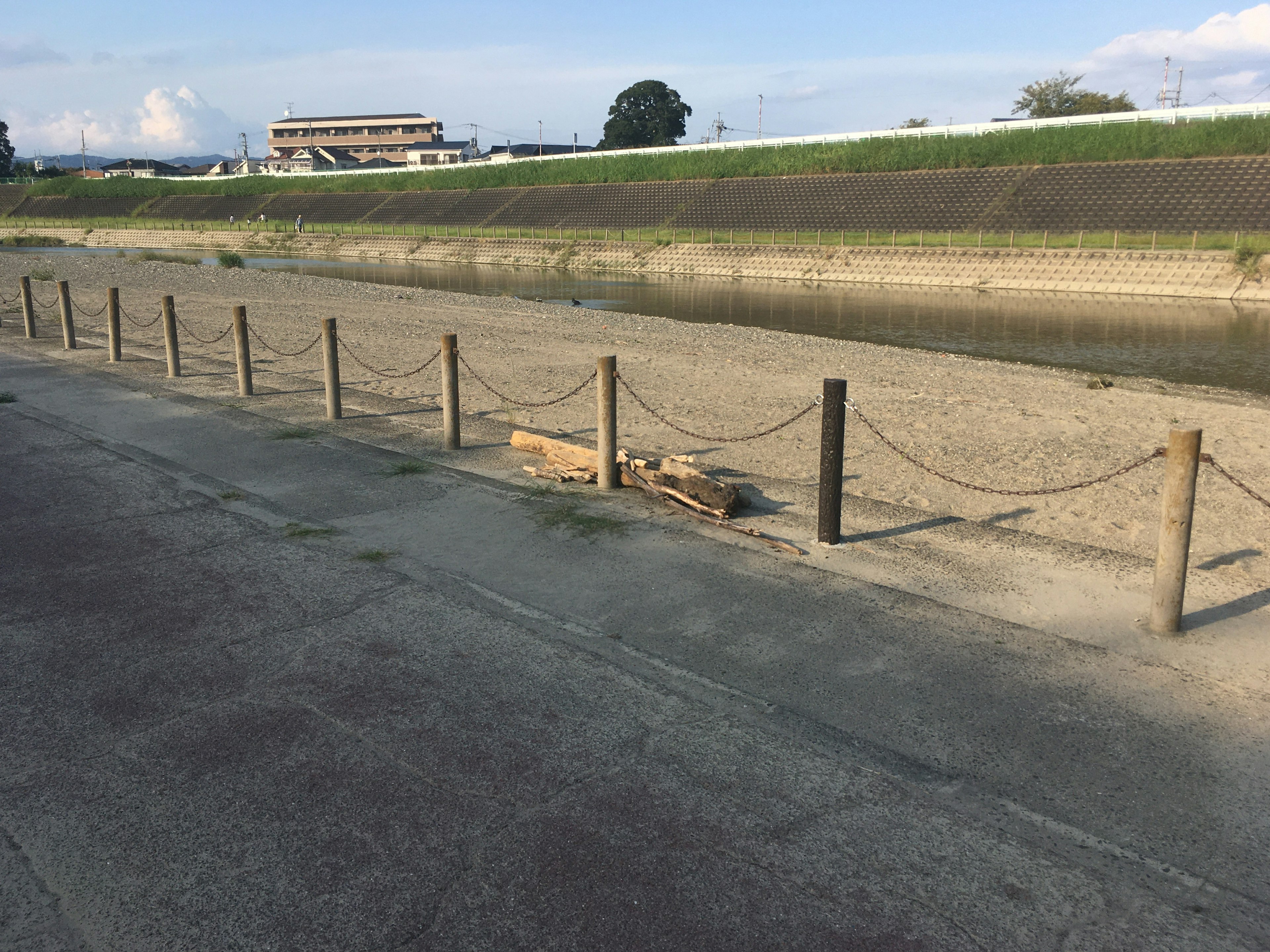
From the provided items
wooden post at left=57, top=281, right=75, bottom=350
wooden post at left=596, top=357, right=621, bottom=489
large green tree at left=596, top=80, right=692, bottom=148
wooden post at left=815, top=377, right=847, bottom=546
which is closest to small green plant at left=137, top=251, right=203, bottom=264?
wooden post at left=57, top=281, right=75, bottom=350

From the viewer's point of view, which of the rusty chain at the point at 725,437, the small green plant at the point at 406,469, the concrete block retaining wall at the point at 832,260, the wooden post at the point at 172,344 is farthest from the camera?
the concrete block retaining wall at the point at 832,260

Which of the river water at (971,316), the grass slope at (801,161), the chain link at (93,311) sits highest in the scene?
the grass slope at (801,161)

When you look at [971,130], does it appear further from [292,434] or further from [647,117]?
[647,117]

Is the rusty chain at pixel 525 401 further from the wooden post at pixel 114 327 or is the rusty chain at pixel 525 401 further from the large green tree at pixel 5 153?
the large green tree at pixel 5 153

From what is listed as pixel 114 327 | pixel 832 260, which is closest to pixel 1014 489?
pixel 114 327

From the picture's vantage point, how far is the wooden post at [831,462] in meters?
7.58

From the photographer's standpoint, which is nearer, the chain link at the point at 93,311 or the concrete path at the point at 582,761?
the concrete path at the point at 582,761

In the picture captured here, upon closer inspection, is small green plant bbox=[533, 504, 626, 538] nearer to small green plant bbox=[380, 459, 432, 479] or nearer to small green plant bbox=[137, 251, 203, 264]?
small green plant bbox=[380, 459, 432, 479]

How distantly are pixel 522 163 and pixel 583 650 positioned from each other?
82.5 meters

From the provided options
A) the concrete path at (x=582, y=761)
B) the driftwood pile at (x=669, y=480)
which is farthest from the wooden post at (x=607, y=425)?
the concrete path at (x=582, y=761)

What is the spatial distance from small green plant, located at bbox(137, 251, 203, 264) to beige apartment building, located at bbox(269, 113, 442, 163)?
351 ft

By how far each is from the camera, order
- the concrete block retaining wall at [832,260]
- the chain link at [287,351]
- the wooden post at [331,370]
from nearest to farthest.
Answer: the wooden post at [331,370], the chain link at [287,351], the concrete block retaining wall at [832,260]

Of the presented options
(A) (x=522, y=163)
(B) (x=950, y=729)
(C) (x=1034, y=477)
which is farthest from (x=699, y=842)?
(A) (x=522, y=163)

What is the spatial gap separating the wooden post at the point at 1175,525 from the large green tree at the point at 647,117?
415 ft
